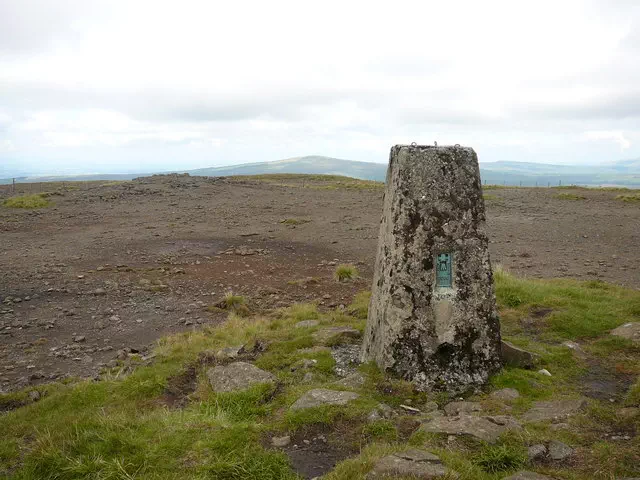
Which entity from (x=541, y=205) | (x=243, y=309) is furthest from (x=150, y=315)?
(x=541, y=205)

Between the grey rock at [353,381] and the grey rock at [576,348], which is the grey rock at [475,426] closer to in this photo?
the grey rock at [353,381]

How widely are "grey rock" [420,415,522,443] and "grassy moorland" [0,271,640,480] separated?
0.13m

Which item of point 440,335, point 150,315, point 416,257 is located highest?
point 416,257

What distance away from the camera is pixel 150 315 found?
1185 centimetres

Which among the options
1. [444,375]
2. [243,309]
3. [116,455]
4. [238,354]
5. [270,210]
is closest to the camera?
[116,455]

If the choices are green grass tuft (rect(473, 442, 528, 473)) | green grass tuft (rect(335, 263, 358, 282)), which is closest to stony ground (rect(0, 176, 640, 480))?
green grass tuft (rect(473, 442, 528, 473))

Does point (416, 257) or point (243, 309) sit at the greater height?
point (416, 257)

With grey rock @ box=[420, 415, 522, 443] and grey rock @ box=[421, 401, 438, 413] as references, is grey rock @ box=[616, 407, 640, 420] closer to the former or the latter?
grey rock @ box=[420, 415, 522, 443]

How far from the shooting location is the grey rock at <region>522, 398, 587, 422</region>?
5652mm

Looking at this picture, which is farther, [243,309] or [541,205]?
[541,205]

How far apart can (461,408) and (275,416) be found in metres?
2.34

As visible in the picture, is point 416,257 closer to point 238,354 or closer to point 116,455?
point 238,354

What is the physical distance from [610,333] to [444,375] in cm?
386

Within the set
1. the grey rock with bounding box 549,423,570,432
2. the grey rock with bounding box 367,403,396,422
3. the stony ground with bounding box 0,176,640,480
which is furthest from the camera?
the grey rock with bounding box 367,403,396,422
